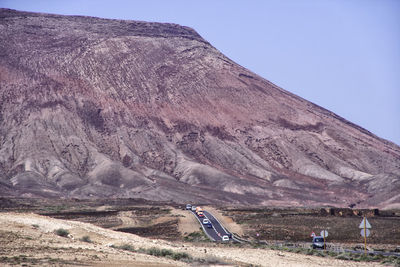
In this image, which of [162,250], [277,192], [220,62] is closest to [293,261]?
[162,250]

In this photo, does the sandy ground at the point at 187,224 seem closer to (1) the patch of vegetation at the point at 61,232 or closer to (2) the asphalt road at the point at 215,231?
(2) the asphalt road at the point at 215,231

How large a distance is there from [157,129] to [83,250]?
135 m

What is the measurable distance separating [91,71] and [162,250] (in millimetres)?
144816

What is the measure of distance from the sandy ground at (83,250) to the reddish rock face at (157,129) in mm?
92237

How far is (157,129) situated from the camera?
164125 millimetres

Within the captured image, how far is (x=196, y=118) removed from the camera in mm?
169875

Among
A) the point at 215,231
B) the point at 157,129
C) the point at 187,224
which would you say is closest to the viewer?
the point at 215,231

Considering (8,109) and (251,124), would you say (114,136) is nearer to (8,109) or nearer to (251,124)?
(8,109)

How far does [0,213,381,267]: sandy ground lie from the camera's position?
26125 millimetres

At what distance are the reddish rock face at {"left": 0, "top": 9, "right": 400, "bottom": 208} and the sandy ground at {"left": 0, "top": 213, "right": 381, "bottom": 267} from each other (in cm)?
9224

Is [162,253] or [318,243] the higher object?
[318,243]

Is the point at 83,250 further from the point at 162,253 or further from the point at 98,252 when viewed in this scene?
the point at 162,253

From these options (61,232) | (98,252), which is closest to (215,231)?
(61,232)

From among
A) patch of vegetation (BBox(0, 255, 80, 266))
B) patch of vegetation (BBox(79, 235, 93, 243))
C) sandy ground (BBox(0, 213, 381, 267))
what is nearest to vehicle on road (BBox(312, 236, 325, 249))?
sandy ground (BBox(0, 213, 381, 267))
